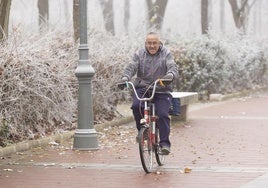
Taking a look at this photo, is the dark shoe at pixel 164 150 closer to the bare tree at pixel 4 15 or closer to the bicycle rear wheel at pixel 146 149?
the bicycle rear wheel at pixel 146 149

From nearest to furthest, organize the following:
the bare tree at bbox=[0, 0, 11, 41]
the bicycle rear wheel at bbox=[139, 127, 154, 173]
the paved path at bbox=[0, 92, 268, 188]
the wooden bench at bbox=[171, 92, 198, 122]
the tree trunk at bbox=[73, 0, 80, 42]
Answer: the paved path at bbox=[0, 92, 268, 188] → the bicycle rear wheel at bbox=[139, 127, 154, 173] → the bare tree at bbox=[0, 0, 11, 41] → the wooden bench at bbox=[171, 92, 198, 122] → the tree trunk at bbox=[73, 0, 80, 42]

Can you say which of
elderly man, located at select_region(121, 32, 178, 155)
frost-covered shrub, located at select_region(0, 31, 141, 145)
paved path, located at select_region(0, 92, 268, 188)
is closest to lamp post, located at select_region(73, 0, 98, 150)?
paved path, located at select_region(0, 92, 268, 188)

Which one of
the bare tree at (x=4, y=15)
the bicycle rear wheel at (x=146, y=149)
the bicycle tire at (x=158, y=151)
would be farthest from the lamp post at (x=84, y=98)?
the bicycle rear wheel at (x=146, y=149)

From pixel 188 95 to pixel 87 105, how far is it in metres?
4.37

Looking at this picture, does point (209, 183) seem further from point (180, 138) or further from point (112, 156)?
point (180, 138)

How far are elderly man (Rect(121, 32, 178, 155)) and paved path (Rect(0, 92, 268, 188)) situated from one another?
637 mm

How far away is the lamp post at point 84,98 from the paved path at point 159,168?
0.77 feet

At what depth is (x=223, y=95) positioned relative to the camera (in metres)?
22.5

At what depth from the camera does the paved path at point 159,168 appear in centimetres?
852

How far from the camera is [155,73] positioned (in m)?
9.38

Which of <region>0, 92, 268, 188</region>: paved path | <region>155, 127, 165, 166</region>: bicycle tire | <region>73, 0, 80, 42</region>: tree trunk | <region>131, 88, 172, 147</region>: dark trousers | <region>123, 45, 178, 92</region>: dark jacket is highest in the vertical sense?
<region>73, 0, 80, 42</region>: tree trunk

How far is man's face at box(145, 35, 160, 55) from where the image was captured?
30.7 feet

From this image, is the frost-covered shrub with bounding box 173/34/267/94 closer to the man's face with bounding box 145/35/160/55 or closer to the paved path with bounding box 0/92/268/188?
the paved path with bounding box 0/92/268/188

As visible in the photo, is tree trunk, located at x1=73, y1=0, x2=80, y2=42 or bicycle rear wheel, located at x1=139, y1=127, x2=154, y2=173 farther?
tree trunk, located at x1=73, y1=0, x2=80, y2=42
